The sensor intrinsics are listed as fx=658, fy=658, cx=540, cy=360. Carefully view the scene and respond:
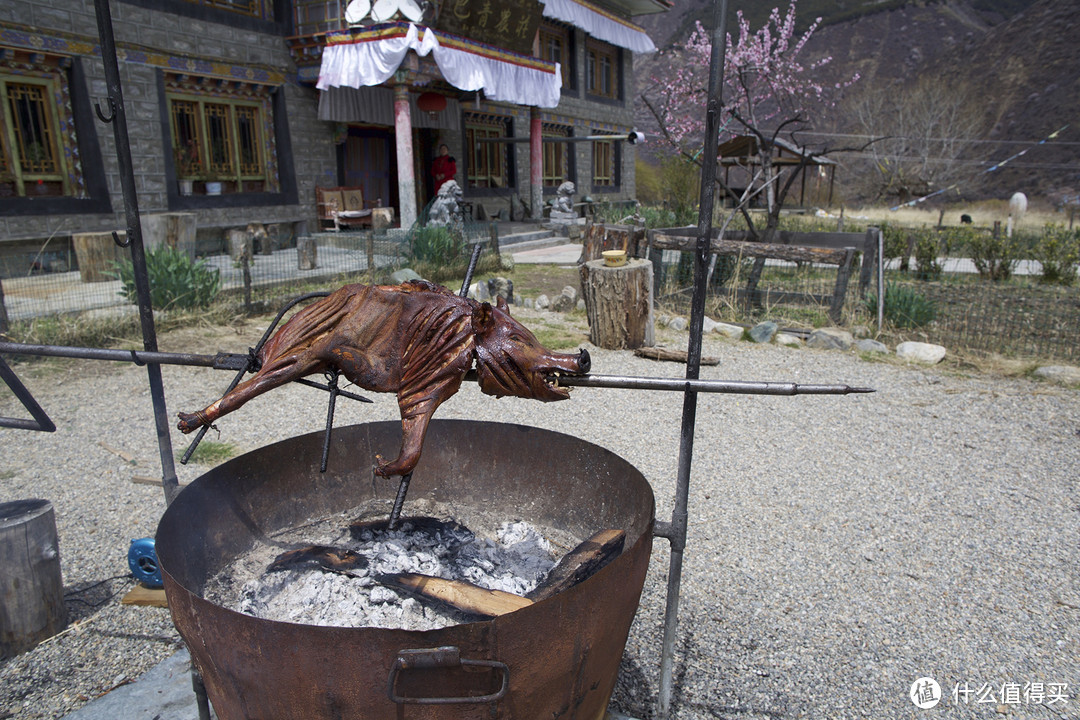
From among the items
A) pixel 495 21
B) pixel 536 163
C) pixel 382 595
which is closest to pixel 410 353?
pixel 382 595

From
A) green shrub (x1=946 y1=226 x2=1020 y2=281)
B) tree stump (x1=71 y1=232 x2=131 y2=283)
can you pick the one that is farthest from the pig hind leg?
green shrub (x1=946 y1=226 x2=1020 y2=281)

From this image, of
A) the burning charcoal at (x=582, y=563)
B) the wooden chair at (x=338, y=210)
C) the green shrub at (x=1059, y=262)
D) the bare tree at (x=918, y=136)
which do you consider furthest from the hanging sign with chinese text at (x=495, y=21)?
the bare tree at (x=918, y=136)

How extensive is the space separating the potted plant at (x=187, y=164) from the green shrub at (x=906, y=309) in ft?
32.2

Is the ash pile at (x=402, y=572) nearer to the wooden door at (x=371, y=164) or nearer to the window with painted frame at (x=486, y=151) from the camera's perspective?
the wooden door at (x=371, y=164)

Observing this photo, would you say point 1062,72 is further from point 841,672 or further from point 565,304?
point 841,672

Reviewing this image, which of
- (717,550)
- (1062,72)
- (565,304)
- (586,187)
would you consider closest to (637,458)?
(717,550)

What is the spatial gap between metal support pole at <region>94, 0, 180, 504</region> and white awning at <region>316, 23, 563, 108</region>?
374 inches

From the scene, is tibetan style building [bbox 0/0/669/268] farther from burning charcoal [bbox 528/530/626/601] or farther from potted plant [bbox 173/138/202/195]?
burning charcoal [bbox 528/530/626/601]

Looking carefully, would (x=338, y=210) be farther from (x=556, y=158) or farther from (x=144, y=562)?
(x=144, y=562)

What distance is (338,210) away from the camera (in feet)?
39.4

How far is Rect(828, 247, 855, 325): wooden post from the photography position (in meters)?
6.87

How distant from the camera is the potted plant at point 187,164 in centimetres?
1007

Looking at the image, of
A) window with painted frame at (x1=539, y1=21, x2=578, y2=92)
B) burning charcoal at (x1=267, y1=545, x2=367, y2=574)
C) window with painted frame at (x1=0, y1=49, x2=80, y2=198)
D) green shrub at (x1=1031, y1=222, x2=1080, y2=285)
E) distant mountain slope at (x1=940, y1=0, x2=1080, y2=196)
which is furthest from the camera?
distant mountain slope at (x1=940, y1=0, x2=1080, y2=196)

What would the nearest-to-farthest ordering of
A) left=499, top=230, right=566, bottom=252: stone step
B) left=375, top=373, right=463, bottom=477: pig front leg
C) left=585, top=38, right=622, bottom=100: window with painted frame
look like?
left=375, top=373, right=463, bottom=477: pig front leg → left=499, top=230, right=566, bottom=252: stone step → left=585, top=38, right=622, bottom=100: window with painted frame
